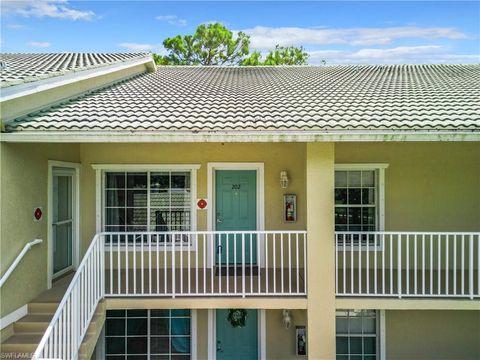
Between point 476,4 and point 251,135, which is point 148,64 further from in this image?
point 476,4

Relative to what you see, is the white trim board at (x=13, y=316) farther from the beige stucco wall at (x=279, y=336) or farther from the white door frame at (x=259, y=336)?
the beige stucco wall at (x=279, y=336)

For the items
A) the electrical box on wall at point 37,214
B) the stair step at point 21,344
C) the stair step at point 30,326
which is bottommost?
the stair step at point 21,344

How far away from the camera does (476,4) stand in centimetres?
908

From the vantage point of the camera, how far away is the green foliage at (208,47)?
26.6 metres

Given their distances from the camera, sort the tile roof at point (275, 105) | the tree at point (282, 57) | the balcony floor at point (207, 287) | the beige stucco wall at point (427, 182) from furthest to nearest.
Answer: the tree at point (282, 57) → the beige stucco wall at point (427, 182) → the balcony floor at point (207, 287) → the tile roof at point (275, 105)

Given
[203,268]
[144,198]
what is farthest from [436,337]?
[144,198]

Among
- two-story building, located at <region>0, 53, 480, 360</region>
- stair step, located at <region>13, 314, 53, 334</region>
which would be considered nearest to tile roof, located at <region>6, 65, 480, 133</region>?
two-story building, located at <region>0, 53, 480, 360</region>

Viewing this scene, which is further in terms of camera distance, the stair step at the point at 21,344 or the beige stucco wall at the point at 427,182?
the beige stucco wall at the point at 427,182

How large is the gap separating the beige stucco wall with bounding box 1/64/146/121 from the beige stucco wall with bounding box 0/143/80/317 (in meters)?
0.55

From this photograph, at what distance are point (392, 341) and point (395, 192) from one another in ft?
10.1

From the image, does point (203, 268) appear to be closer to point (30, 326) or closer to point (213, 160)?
point (213, 160)

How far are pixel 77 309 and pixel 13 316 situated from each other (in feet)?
4.31

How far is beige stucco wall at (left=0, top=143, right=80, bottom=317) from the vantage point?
567 cm

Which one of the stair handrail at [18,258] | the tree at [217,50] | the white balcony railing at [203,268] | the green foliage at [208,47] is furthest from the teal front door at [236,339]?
the green foliage at [208,47]
